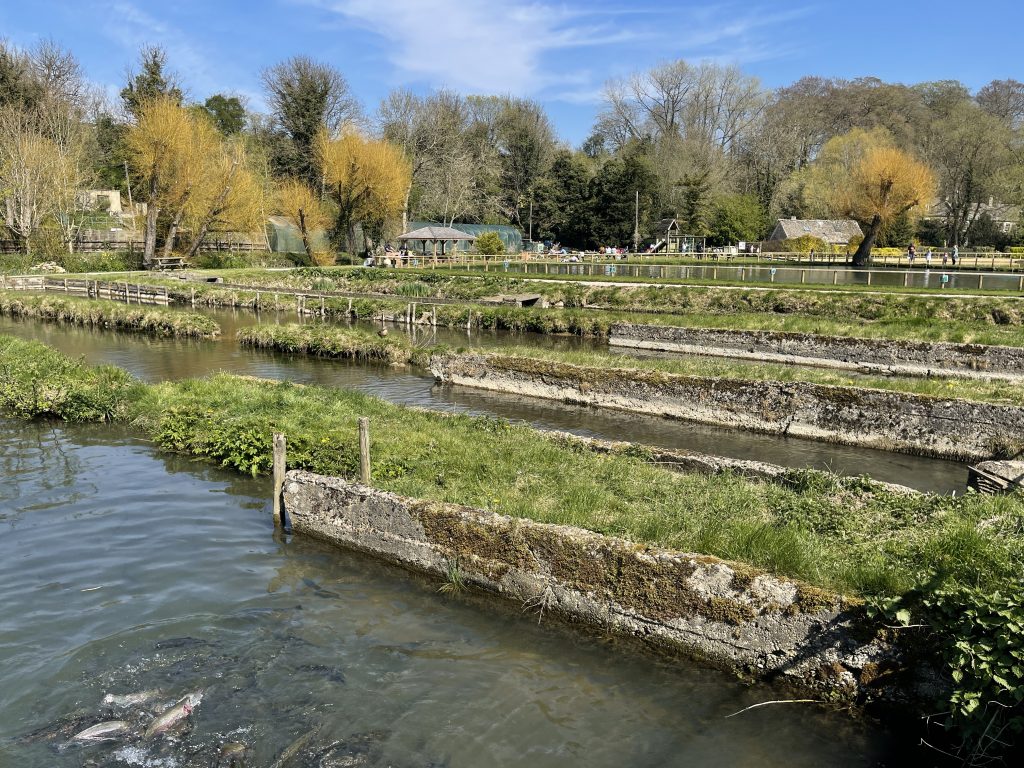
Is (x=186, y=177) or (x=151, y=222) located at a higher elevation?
(x=186, y=177)

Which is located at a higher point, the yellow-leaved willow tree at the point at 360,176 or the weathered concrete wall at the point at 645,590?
the yellow-leaved willow tree at the point at 360,176

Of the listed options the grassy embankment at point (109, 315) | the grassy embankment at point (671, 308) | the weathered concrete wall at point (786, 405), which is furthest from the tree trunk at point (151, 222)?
the weathered concrete wall at point (786, 405)

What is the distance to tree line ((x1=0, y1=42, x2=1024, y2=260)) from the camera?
5872 cm

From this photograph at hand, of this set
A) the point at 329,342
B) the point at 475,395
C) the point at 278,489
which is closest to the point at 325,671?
the point at 278,489

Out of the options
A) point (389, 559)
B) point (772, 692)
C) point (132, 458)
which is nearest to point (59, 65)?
point (132, 458)

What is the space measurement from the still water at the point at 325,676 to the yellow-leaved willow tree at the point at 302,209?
59.1 m

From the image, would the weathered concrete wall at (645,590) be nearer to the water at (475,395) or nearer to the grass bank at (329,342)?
the water at (475,395)

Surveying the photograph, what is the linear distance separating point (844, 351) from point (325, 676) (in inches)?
899

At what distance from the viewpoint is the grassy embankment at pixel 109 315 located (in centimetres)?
3444

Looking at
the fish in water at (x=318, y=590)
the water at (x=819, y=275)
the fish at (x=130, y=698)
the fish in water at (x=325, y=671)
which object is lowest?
the fish in water at (x=325, y=671)

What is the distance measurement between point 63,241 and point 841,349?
196 ft

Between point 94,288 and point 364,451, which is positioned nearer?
point 364,451

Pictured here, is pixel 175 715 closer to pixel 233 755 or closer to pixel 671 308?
pixel 233 755

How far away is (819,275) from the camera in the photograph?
2089 inches
